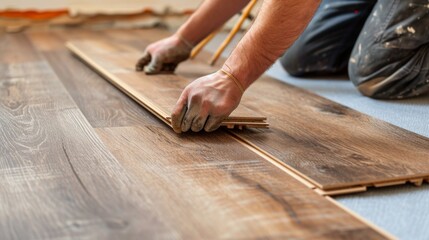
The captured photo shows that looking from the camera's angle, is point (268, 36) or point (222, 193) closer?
point (222, 193)

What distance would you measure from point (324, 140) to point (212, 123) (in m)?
0.32

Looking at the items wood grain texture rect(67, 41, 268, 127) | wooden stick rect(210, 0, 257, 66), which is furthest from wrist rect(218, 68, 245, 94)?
wooden stick rect(210, 0, 257, 66)

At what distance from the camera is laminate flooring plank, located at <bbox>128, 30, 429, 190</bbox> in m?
1.39

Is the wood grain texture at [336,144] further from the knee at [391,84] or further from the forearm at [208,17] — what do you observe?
the forearm at [208,17]

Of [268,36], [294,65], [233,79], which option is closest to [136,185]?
[233,79]

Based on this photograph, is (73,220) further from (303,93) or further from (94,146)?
(303,93)

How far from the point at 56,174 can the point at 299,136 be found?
2.25 feet

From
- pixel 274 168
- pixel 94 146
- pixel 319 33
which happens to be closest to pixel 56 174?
pixel 94 146

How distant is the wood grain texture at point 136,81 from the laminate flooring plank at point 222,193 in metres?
0.12

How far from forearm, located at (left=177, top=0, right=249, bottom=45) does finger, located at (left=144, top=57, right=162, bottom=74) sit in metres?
0.15

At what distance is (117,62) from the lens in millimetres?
2654

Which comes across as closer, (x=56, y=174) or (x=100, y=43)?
(x=56, y=174)

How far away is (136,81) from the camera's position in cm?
222

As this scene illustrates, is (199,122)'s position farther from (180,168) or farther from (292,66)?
(292,66)
